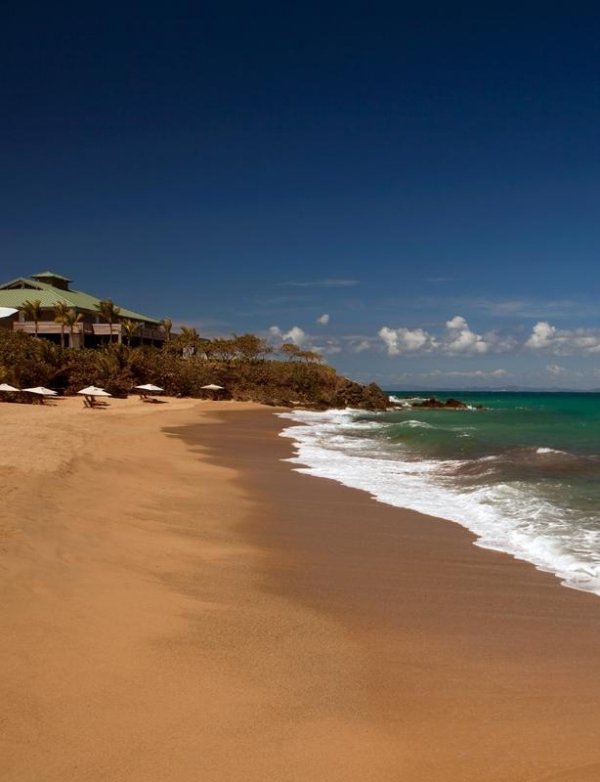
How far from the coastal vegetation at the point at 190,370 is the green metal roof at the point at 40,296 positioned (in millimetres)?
6396

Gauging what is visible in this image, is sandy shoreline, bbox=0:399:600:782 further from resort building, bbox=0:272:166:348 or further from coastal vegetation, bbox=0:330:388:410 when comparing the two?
resort building, bbox=0:272:166:348

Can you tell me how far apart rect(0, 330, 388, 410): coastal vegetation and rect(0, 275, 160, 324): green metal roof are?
6.40 m

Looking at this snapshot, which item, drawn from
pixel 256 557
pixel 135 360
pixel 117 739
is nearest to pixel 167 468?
pixel 256 557

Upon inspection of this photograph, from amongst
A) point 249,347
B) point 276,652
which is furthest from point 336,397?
point 276,652

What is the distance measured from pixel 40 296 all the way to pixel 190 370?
711 inches

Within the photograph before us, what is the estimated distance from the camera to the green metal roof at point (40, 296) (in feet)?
198

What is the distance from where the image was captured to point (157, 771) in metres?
3.30

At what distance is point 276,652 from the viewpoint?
4.91 m

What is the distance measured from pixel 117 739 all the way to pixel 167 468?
11.7 m

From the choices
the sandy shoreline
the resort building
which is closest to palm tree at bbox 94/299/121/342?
the resort building

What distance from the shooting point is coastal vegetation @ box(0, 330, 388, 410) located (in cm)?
4494

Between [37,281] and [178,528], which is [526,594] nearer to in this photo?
[178,528]

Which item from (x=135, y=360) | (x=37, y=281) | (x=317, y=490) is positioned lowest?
(x=317, y=490)

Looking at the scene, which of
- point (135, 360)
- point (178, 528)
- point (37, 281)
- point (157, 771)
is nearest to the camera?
point (157, 771)
